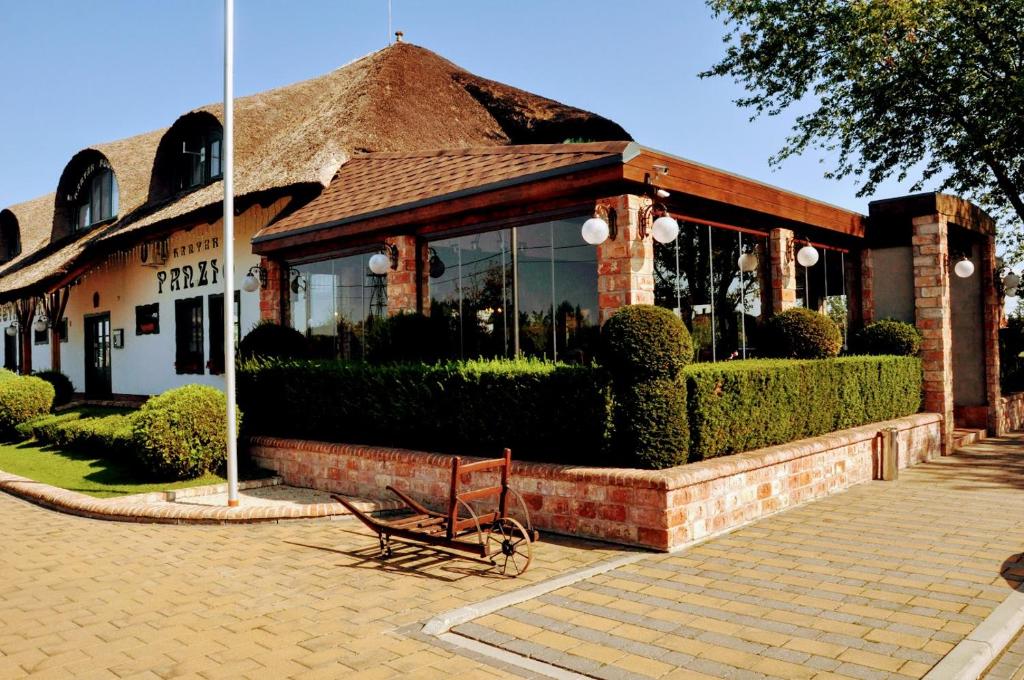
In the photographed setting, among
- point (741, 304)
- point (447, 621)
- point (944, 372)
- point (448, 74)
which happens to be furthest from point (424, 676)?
point (448, 74)

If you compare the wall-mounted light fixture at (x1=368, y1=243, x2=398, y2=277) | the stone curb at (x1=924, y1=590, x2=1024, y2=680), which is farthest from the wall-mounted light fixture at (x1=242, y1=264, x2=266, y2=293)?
the stone curb at (x1=924, y1=590, x2=1024, y2=680)

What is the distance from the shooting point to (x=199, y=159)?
56.7ft

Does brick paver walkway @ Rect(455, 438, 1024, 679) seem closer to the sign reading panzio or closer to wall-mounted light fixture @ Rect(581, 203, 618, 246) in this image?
wall-mounted light fixture @ Rect(581, 203, 618, 246)

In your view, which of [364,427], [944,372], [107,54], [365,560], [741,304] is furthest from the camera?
[944,372]

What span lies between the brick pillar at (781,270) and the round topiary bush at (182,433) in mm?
8174

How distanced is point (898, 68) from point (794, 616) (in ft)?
57.0

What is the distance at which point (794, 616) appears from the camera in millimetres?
4770

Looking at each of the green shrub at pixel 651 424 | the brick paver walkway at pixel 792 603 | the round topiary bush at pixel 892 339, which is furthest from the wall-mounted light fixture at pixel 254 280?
the round topiary bush at pixel 892 339

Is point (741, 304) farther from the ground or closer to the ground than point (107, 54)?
closer to the ground

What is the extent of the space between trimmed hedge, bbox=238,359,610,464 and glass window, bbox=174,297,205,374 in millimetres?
5253

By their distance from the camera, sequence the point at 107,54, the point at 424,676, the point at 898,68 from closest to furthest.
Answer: the point at 424,676 < the point at 107,54 < the point at 898,68

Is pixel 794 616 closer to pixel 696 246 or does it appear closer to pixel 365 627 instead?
pixel 365 627

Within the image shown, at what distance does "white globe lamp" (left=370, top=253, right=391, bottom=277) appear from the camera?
1105 centimetres

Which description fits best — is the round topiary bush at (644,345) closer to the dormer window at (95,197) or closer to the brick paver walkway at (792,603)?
the brick paver walkway at (792,603)
